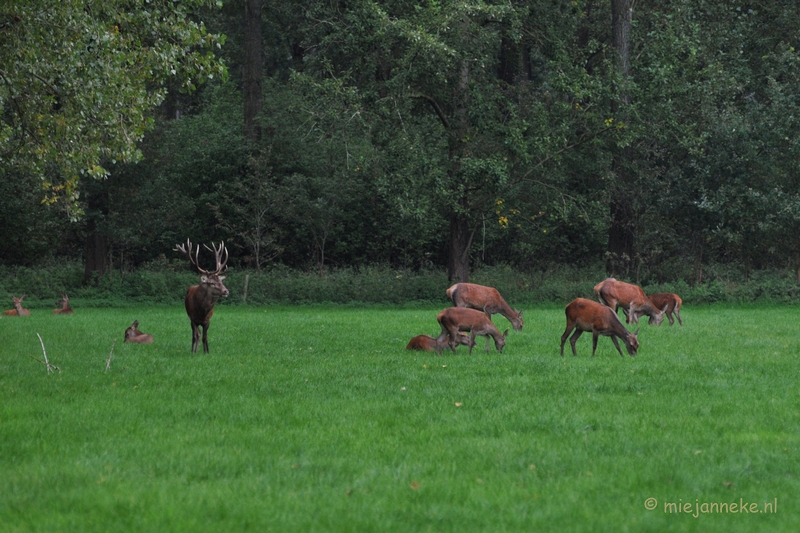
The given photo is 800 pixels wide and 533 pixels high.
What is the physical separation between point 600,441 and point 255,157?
29.4 metres

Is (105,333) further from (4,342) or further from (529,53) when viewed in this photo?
(529,53)

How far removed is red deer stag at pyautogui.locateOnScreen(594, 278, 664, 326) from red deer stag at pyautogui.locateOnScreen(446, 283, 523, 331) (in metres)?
2.84

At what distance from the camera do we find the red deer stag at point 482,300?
19.3 meters

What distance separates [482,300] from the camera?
19.4 metres

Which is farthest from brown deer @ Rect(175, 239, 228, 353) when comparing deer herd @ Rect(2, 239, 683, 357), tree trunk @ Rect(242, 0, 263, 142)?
tree trunk @ Rect(242, 0, 263, 142)

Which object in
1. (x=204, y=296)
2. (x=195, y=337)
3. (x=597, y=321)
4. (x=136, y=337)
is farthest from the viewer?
(x=136, y=337)

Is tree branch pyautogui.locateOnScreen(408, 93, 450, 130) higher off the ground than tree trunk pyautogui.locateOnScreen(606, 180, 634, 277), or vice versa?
tree branch pyautogui.locateOnScreen(408, 93, 450, 130)

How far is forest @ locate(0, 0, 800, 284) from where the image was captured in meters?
29.8

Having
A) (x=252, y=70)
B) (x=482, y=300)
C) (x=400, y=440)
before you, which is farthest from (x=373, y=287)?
(x=400, y=440)

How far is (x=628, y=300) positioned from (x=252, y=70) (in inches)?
859

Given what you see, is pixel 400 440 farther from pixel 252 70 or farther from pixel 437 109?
pixel 252 70

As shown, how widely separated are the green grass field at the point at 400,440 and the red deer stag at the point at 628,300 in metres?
4.84

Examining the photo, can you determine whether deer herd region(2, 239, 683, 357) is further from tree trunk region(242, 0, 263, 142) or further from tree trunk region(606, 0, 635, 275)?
tree trunk region(242, 0, 263, 142)

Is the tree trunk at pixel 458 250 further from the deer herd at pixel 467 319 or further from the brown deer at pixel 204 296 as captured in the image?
the brown deer at pixel 204 296
